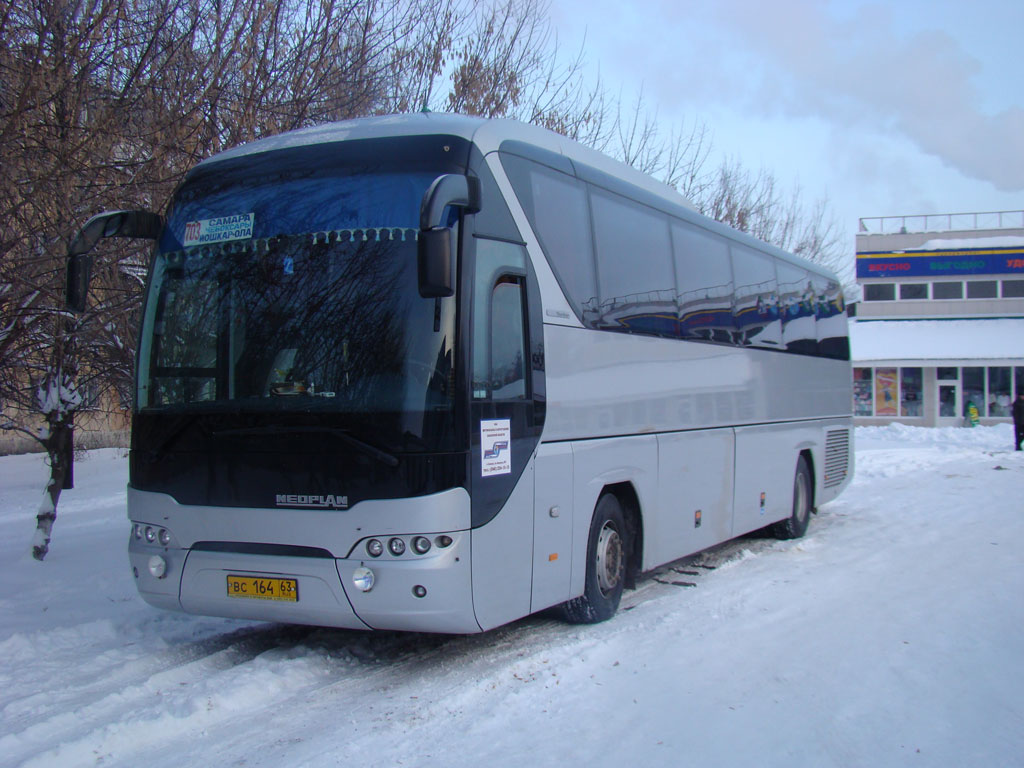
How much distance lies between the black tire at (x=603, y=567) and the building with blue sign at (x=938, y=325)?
36.9m

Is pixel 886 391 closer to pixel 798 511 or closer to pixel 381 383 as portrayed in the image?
pixel 798 511

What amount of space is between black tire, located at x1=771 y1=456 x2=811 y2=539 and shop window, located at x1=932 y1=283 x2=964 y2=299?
3770 centimetres

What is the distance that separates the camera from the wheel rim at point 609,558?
748 cm

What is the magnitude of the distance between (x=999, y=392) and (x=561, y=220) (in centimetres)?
4020

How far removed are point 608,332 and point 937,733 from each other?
3.76 metres

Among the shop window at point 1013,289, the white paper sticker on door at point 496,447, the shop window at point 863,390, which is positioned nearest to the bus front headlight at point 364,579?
the white paper sticker on door at point 496,447

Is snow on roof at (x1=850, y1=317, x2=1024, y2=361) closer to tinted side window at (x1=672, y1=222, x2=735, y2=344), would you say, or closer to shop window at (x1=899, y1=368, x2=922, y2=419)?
shop window at (x1=899, y1=368, x2=922, y2=419)

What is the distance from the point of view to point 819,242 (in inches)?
1321

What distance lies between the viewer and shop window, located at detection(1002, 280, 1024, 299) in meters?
45.6

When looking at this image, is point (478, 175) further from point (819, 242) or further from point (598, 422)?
point (819, 242)

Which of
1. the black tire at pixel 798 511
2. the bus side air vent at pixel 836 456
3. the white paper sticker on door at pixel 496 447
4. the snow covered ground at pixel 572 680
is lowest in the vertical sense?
the snow covered ground at pixel 572 680

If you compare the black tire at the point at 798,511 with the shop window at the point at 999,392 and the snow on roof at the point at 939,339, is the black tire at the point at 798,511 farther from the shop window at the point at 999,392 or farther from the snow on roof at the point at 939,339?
the shop window at the point at 999,392

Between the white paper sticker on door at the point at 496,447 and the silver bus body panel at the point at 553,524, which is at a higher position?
the white paper sticker on door at the point at 496,447

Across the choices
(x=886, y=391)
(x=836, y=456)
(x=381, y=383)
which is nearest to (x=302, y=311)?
(x=381, y=383)
